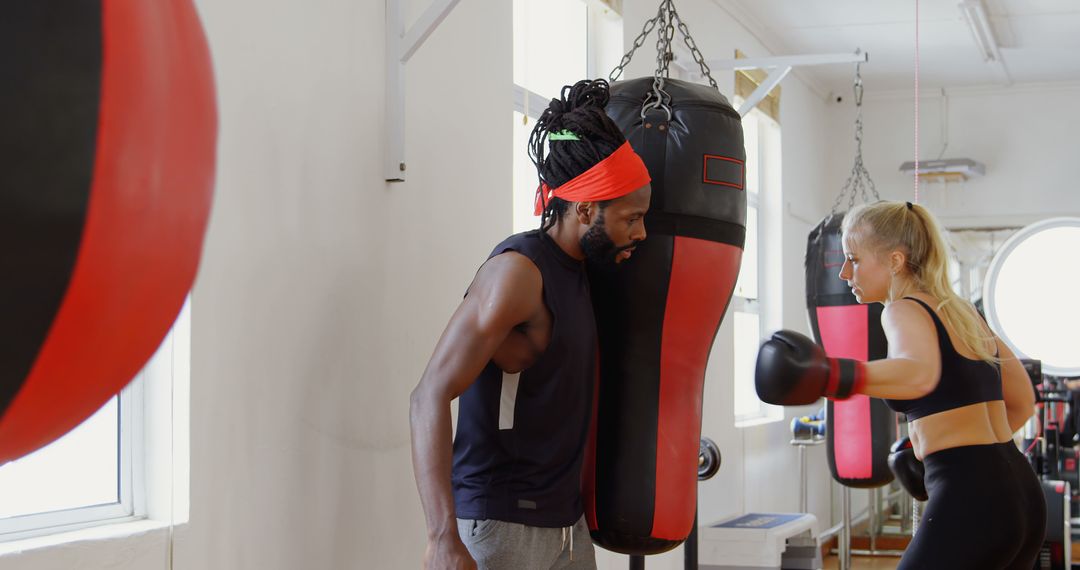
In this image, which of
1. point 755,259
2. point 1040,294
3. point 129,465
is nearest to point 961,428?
point 129,465

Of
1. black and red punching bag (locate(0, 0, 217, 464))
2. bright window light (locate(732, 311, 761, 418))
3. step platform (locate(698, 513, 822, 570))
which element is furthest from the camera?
bright window light (locate(732, 311, 761, 418))

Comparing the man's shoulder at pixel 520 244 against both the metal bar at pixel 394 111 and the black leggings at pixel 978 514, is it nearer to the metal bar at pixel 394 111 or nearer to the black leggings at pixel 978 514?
the metal bar at pixel 394 111

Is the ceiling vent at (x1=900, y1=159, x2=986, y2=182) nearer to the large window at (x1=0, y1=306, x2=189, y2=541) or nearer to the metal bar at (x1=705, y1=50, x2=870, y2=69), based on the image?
the metal bar at (x1=705, y1=50, x2=870, y2=69)

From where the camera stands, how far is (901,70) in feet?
22.6

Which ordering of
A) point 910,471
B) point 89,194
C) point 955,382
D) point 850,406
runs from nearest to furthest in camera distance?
1. point 89,194
2. point 955,382
3. point 910,471
4. point 850,406

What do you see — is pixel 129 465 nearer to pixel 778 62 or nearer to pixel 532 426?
pixel 532 426

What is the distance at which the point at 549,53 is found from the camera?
12.8 feet

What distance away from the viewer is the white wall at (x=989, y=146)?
7.14 m

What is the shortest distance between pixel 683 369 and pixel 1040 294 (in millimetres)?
3483

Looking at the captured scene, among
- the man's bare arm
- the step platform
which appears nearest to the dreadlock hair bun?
the man's bare arm

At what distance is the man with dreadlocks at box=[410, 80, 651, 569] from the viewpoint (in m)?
1.65

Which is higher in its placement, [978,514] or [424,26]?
[424,26]

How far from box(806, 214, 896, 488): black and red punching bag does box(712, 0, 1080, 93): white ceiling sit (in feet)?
5.96

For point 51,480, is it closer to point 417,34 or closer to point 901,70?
point 417,34
